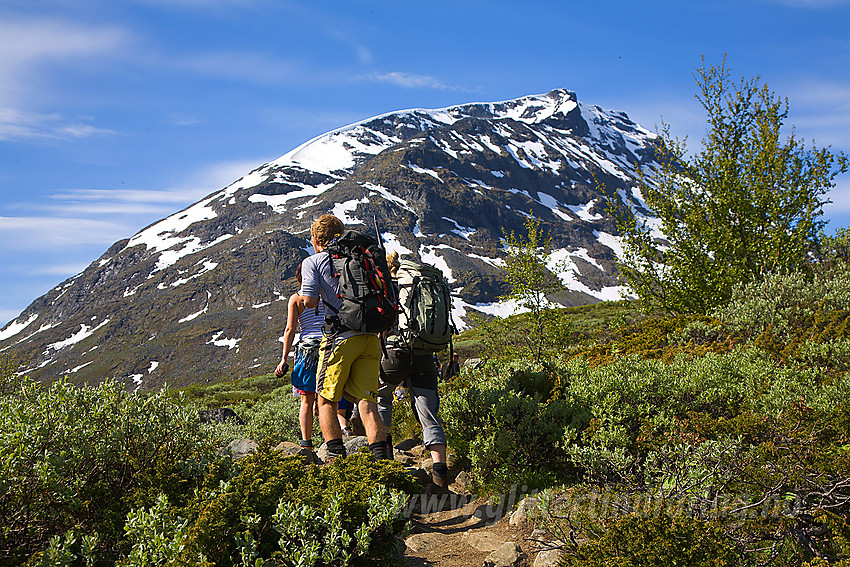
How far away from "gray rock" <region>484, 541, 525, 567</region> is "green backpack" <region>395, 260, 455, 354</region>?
1.80 metres

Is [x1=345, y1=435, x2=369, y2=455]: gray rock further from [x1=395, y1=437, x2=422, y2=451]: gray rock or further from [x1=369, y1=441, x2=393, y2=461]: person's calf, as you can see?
[x1=369, y1=441, x2=393, y2=461]: person's calf

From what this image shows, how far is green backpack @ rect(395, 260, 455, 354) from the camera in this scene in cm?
486

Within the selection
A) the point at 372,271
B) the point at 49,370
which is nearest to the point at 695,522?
the point at 372,271

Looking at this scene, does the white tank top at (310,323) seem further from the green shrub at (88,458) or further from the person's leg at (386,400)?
the green shrub at (88,458)

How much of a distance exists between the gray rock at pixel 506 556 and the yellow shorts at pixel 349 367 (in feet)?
5.13

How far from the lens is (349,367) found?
463cm

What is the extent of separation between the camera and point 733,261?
12023 mm

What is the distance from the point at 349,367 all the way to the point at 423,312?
791 mm

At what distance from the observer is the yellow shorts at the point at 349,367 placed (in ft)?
15.0

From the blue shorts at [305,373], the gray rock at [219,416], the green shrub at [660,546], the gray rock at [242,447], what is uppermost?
the blue shorts at [305,373]

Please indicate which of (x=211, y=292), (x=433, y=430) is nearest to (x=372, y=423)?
(x=433, y=430)

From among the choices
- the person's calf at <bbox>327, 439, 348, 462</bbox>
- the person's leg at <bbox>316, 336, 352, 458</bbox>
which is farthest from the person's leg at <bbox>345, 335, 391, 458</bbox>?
the person's calf at <bbox>327, 439, 348, 462</bbox>

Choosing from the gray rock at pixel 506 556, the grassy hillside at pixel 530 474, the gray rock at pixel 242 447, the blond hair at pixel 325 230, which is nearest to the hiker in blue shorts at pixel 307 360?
the gray rock at pixel 242 447

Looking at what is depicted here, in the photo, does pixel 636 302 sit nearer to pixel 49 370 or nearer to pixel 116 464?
pixel 116 464
